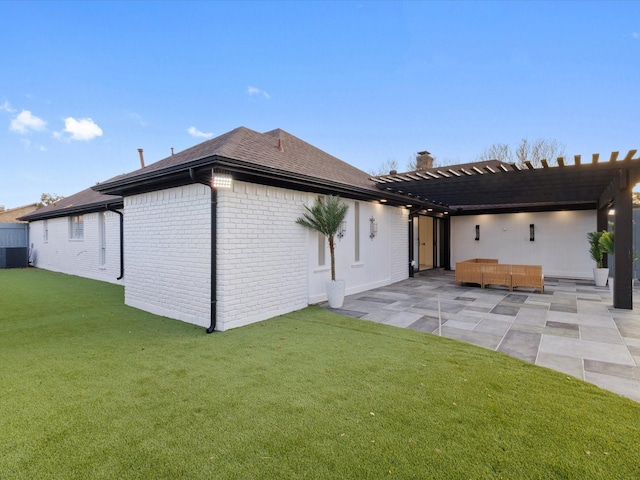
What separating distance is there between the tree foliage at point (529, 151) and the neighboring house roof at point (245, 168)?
18.1 metres

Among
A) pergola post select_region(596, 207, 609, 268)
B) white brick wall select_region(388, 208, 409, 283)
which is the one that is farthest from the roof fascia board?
pergola post select_region(596, 207, 609, 268)

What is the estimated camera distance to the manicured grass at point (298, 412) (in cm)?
209

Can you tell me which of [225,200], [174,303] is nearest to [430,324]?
[225,200]

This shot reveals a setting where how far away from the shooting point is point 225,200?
17.0ft

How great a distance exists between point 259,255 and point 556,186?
8.26 meters

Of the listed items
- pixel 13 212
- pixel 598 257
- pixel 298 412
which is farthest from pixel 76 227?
pixel 13 212

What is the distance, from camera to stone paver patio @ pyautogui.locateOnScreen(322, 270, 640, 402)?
3818mm

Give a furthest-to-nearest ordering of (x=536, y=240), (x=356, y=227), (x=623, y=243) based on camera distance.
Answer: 1. (x=536, y=240)
2. (x=356, y=227)
3. (x=623, y=243)

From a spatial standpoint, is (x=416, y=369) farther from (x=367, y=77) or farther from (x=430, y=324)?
(x=367, y=77)

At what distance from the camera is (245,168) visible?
16.8 ft

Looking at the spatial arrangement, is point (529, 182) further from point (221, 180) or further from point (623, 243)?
point (221, 180)

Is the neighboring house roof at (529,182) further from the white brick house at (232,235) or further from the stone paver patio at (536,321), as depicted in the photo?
the stone paver patio at (536,321)

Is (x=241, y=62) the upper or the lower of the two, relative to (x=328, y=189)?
upper

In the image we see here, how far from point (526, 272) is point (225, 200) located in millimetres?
8317
